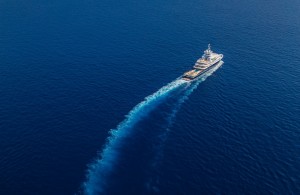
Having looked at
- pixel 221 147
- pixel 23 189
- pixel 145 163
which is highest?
pixel 221 147

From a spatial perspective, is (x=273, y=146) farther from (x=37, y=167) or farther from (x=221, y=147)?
(x=37, y=167)

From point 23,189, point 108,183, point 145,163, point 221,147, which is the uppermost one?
point 221,147

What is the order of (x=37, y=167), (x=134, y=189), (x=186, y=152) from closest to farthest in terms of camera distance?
1. (x=134, y=189)
2. (x=37, y=167)
3. (x=186, y=152)

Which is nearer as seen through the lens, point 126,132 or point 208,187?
point 208,187

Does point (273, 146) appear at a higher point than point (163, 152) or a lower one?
higher

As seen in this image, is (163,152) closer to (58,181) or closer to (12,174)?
(58,181)

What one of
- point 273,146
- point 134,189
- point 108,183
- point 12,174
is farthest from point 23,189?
point 273,146

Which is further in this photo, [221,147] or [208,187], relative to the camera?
[221,147]

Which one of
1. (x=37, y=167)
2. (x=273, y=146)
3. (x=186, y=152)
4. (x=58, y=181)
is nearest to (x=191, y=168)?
(x=186, y=152)

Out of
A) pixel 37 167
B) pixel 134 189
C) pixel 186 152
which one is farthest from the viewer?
pixel 186 152
